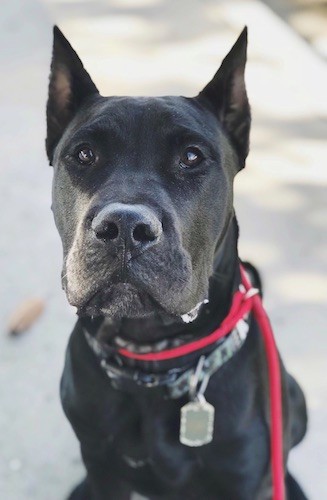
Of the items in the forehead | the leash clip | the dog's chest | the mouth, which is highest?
the forehead

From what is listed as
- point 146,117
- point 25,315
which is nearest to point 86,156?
point 146,117

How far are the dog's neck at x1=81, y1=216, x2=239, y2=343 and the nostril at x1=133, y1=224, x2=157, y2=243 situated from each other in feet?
1.23

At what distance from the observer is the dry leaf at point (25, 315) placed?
3088 millimetres

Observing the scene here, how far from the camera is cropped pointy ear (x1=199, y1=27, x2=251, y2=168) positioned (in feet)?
7.04

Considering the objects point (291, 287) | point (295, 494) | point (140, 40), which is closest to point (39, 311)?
point (291, 287)

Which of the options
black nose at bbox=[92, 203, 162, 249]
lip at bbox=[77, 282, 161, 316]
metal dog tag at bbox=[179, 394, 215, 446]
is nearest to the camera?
black nose at bbox=[92, 203, 162, 249]

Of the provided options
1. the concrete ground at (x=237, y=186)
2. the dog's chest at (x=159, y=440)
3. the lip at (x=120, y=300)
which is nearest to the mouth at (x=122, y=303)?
the lip at (x=120, y=300)

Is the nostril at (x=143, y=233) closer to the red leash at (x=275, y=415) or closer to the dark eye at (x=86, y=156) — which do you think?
the dark eye at (x=86, y=156)

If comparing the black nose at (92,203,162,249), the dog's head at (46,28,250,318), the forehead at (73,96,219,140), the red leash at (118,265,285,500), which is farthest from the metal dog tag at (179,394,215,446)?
the forehead at (73,96,219,140)

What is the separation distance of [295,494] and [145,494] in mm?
427

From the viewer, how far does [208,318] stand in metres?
2.13

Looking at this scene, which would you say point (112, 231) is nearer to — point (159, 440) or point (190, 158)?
point (190, 158)

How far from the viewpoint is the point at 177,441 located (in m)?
2.15

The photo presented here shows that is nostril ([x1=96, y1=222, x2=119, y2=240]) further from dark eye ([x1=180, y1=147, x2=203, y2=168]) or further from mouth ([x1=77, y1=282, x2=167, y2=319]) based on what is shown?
dark eye ([x1=180, y1=147, x2=203, y2=168])
